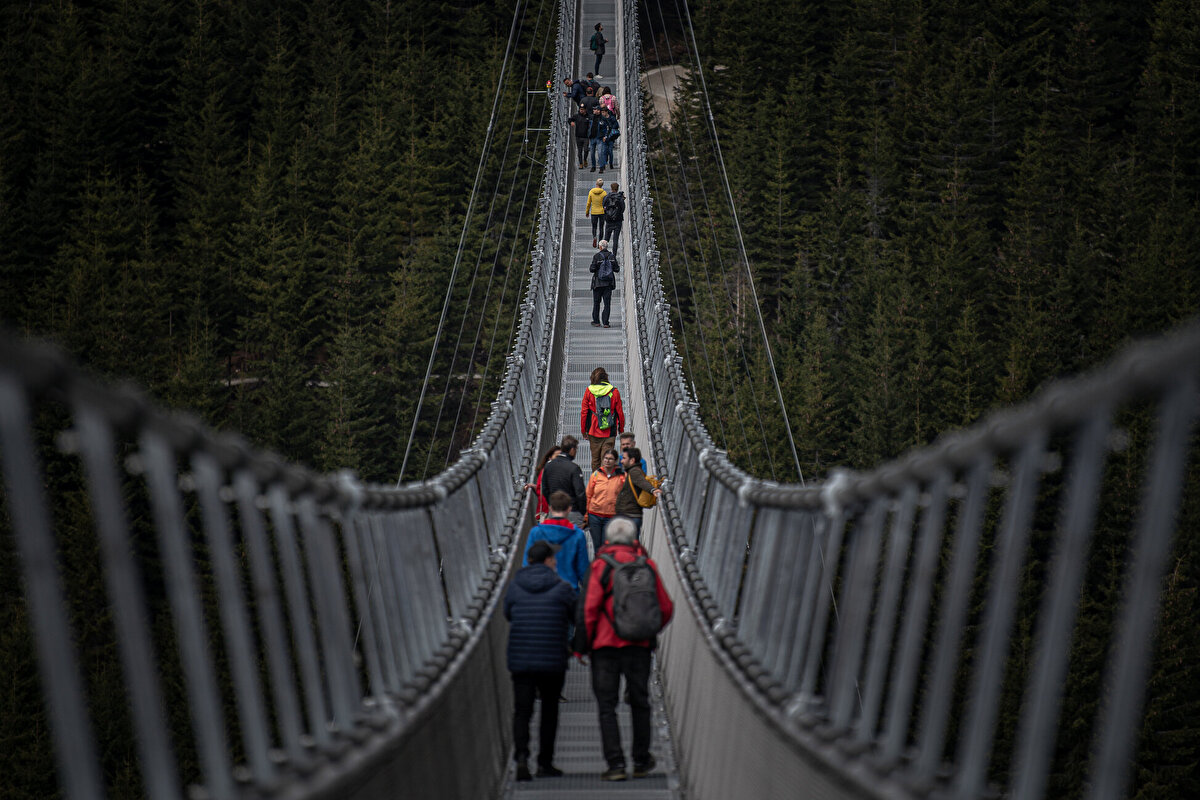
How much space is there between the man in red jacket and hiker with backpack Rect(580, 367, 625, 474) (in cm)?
548

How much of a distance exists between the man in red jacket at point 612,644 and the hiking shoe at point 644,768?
0.63ft

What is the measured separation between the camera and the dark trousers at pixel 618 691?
20.7ft

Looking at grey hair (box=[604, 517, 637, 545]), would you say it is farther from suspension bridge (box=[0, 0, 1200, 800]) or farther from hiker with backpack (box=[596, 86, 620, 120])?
hiker with backpack (box=[596, 86, 620, 120])

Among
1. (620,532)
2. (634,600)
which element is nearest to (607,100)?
(620,532)

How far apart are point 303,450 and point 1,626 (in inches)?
470

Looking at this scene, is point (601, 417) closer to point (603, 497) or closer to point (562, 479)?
point (603, 497)

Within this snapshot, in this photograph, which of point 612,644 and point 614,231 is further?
point 614,231

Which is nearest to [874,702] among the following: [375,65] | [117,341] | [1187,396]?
[1187,396]

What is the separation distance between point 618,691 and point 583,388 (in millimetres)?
10144

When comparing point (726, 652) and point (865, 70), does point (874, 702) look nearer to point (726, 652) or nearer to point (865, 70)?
point (726, 652)

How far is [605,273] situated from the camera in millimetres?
17625

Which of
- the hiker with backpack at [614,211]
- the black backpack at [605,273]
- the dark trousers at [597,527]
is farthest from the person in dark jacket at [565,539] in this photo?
the hiker with backpack at [614,211]

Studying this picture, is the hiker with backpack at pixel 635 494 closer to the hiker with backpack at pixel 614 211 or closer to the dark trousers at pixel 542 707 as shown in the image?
the dark trousers at pixel 542 707

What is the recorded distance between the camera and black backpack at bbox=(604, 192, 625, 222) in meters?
19.9
